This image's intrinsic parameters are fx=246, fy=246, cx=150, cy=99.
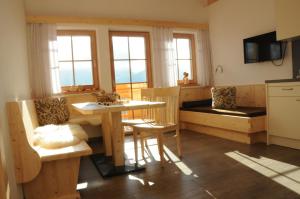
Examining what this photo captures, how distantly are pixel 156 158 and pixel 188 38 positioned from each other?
3.40m

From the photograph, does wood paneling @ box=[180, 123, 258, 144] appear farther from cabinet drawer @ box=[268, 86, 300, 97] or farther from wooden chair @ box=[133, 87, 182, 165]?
wooden chair @ box=[133, 87, 182, 165]

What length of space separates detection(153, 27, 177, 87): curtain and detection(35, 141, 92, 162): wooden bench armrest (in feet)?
10.2

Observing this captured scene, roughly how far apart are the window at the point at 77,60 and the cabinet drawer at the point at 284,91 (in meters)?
2.97

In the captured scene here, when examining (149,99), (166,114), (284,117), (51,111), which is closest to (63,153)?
(166,114)

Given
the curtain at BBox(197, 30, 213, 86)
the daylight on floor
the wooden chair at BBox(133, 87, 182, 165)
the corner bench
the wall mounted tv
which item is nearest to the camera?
the daylight on floor

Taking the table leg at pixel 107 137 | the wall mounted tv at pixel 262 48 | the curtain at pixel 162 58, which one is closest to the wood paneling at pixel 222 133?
the curtain at pixel 162 58

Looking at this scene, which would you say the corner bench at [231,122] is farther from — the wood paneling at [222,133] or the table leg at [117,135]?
the table leg at [117,135]

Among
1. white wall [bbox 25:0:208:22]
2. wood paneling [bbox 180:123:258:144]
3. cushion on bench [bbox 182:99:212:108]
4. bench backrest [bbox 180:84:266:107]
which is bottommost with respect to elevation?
wood paneling [bbox 180:123:258:144]

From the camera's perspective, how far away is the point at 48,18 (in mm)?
4125

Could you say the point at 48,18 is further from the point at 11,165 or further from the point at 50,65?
the point at 11,165

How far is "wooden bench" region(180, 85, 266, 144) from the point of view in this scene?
339cm

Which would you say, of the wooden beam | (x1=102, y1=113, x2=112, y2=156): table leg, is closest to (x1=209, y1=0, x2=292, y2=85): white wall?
the wooden beam

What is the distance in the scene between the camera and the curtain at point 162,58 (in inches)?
195

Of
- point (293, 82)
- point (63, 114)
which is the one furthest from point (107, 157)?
point (293, 82)
